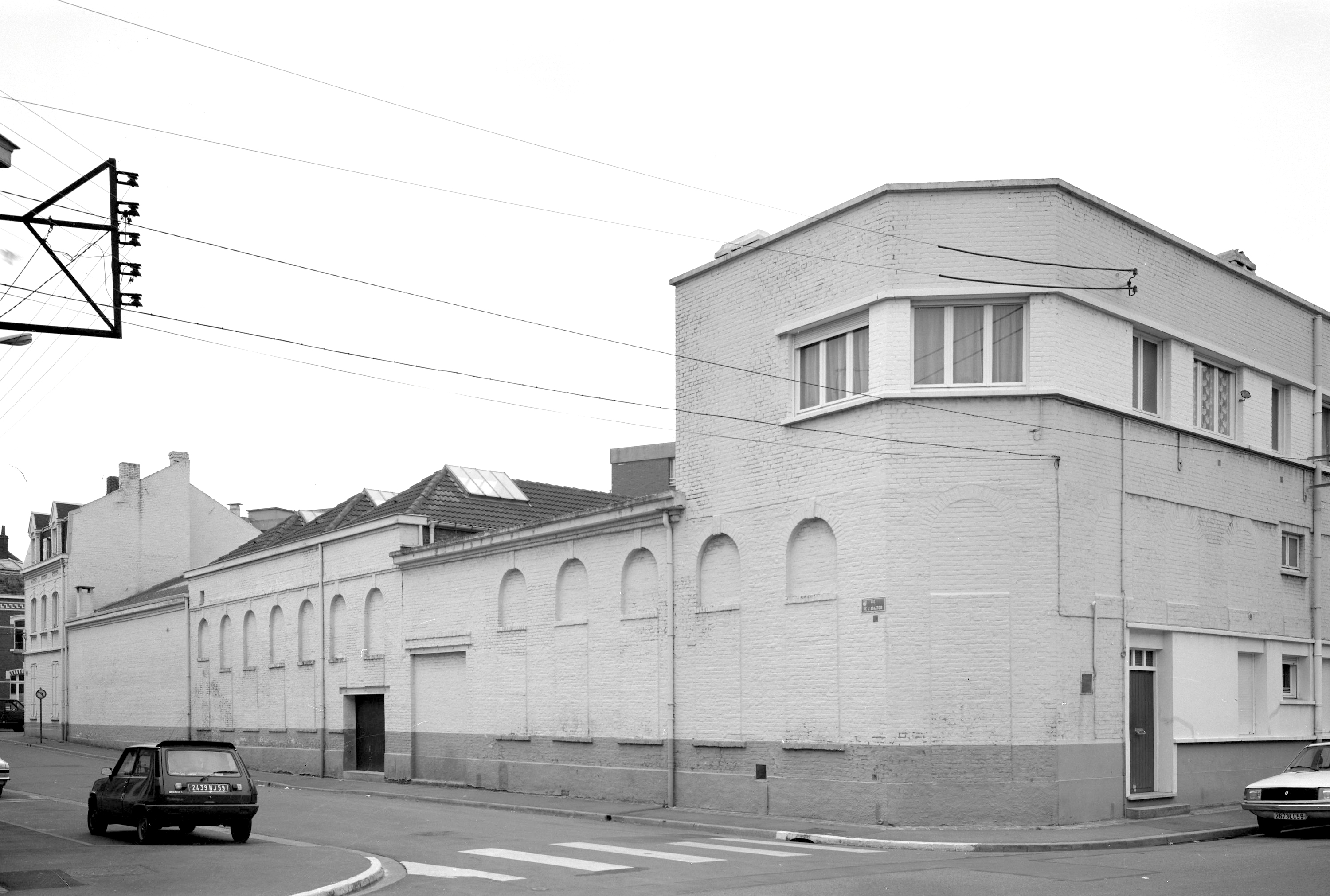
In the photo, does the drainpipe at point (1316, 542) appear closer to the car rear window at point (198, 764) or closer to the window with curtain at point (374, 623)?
the car rear window at point (198, 764)

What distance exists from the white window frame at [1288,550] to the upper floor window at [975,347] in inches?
357

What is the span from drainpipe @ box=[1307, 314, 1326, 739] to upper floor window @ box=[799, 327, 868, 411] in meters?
11.6

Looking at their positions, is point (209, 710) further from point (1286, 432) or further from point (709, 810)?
point (1286, 432)

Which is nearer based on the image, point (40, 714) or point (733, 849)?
point (733, 849)

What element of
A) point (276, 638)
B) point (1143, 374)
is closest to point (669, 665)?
point (1143, 374)

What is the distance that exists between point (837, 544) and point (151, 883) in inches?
475

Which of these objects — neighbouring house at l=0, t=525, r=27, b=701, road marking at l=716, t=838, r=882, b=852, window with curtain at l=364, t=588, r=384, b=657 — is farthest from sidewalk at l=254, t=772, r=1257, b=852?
neighbouring house at l=0, t=525, r=27, b=701

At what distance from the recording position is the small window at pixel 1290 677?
2752cm

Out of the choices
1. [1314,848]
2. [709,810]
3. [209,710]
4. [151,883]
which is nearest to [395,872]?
[151,883]

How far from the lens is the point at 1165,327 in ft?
81.3

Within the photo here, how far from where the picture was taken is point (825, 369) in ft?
80.1

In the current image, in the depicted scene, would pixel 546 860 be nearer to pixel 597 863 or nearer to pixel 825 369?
pixel 597 863

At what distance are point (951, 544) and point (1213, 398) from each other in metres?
8.13

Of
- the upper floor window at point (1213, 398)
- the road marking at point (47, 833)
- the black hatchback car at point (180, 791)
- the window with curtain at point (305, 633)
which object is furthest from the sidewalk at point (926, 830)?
the window with curtain at point (305, 633)
